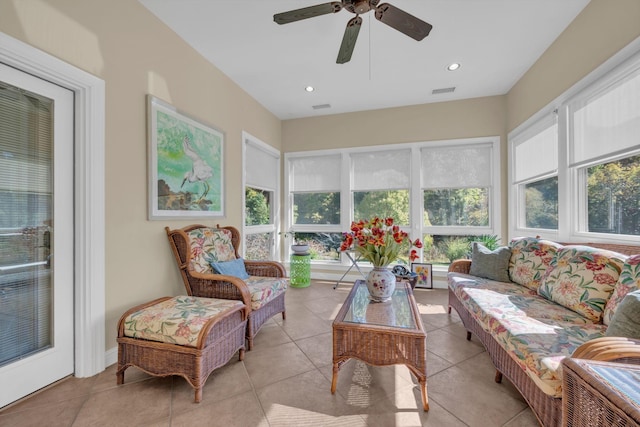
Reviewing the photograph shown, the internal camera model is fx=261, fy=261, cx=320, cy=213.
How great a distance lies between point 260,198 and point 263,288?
2.22m

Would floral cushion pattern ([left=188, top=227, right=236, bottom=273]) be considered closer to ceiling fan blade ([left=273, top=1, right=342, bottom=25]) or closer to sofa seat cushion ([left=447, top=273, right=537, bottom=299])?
ceiling fan blade ([left=273, top=1, right=342, bottom=25])

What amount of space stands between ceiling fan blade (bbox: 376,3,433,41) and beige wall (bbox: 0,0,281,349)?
2.04m

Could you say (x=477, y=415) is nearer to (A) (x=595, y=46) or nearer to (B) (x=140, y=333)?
(B) (x=140, y=333)

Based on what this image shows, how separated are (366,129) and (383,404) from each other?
4.00 m

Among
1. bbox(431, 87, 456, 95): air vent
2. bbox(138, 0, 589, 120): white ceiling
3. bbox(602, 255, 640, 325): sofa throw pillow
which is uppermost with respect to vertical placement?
bbox(138, 0, 589, 120): white ceiling

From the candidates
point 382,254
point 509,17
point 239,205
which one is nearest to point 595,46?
point 509,17

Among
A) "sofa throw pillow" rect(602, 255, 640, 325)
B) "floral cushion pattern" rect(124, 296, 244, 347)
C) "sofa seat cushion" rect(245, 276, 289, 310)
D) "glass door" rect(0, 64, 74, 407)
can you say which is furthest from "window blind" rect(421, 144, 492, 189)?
"glass door" rect(0, 64, 74, 407)

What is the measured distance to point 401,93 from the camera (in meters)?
3.95

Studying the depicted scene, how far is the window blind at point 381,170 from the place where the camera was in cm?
446

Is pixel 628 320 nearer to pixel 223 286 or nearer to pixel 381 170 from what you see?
pixel 223 286

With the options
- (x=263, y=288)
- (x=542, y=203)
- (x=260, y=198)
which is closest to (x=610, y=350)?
(x=263, y=288)

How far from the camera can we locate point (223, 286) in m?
2.30

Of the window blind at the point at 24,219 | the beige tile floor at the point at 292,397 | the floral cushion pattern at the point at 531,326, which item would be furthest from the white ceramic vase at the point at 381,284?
Answer: the window blind at the point at 24,219

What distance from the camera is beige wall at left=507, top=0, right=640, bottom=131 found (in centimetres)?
199
